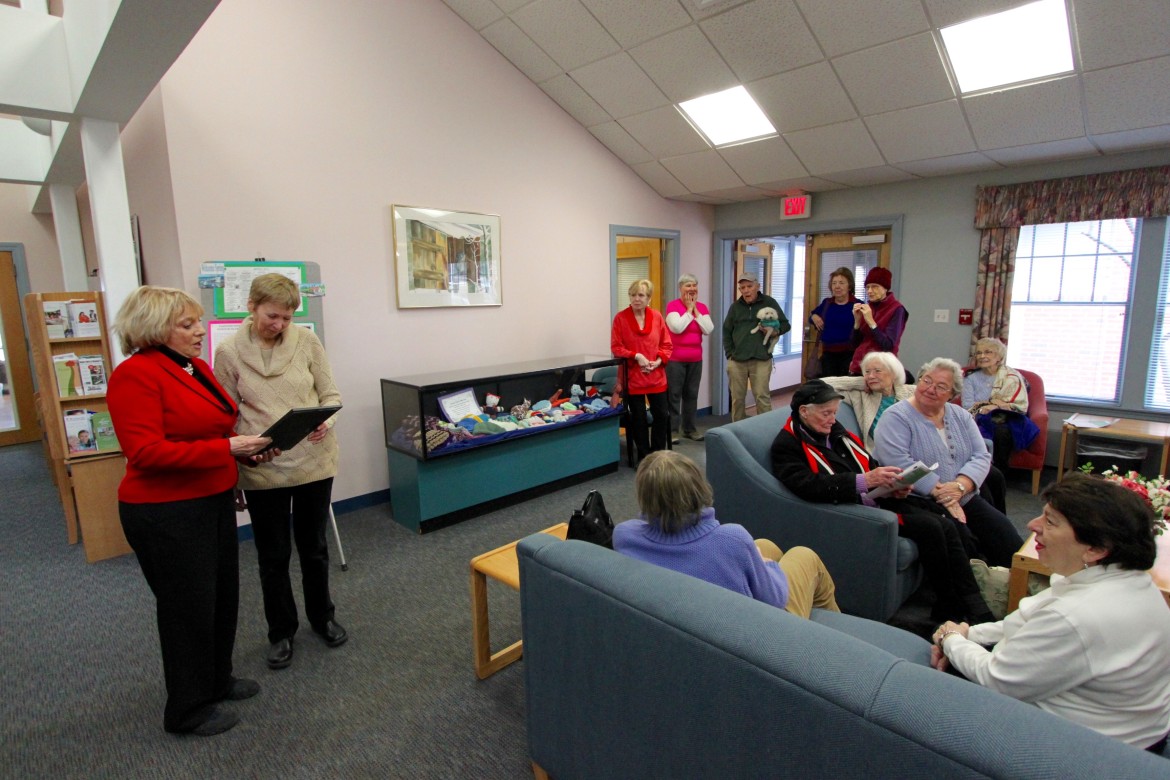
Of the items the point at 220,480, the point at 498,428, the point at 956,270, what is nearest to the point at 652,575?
the point at 220,480

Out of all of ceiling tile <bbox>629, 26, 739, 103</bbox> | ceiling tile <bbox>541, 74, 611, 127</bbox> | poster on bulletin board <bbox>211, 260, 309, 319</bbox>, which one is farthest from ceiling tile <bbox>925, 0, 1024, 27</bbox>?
poster on bulletin board <bbox>211, 260, 309, 319</bbox>

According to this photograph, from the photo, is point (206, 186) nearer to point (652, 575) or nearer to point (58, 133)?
point (58, 133)

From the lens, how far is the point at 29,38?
2.63 meters

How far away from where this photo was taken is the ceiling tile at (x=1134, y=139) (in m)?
3.54

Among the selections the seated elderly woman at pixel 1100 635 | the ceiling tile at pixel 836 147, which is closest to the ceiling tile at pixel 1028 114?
the ceiling tile at pixel 836 147

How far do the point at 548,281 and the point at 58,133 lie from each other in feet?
10.2

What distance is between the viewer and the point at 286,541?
2.21 meters

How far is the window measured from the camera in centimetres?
414

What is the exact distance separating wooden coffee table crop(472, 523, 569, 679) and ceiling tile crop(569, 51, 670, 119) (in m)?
3.37

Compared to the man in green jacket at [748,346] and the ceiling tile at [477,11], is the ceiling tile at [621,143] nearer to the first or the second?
the ceiling tile at [477,11]

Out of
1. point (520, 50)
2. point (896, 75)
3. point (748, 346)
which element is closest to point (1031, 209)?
point (896, 75)

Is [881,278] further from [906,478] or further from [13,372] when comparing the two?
[13,372]

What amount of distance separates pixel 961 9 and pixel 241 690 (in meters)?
4.43

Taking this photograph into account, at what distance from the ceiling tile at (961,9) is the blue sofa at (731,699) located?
3.16 m
